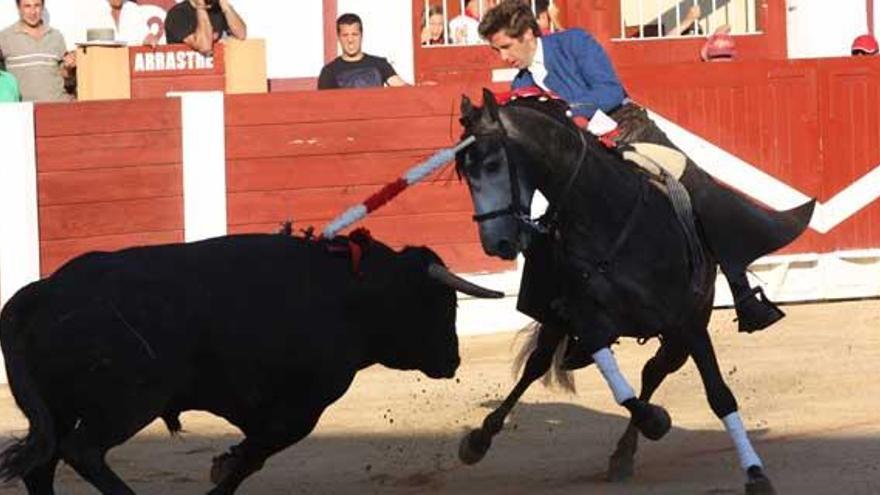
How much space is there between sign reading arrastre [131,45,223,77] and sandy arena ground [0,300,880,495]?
2.34 m

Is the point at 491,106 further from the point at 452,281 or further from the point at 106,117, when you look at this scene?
the point at 106,117

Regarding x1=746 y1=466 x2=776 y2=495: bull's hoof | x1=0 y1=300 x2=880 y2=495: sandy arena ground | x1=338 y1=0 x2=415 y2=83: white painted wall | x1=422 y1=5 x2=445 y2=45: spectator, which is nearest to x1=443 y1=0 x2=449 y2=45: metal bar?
x1=422 y1=5 x2=445 y2=45: spectator

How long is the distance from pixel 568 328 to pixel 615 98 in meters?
0.85

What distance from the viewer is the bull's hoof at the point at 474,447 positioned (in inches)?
274

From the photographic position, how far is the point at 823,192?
39.1ft

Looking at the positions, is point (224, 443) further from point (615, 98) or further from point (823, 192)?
point (823, 192)

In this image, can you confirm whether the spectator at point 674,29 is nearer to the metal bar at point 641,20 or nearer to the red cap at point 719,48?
the metal bar at point 641,20

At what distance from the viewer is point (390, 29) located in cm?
1320

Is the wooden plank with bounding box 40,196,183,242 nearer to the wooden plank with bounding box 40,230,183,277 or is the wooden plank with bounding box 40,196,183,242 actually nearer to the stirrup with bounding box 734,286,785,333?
the wooden plank with bounding box 40,230,183,277

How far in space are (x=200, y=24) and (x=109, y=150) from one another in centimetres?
133

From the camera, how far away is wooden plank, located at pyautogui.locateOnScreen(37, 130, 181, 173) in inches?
408

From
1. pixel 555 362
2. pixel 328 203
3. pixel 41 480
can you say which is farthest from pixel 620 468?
pixel 328 203

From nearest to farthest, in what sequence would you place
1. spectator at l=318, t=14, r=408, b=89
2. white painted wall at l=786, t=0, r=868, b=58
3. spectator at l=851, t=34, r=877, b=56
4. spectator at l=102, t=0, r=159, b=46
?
spectator at l=318, t=14, r=408, b=89 < spectator at l=102, t=0, r=159, b=46 < spectator at l=851, t=34, r=877, b=56 < white painted wall at l=786, t=0, r=868, b=58

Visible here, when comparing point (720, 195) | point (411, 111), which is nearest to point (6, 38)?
point (411, 111)
